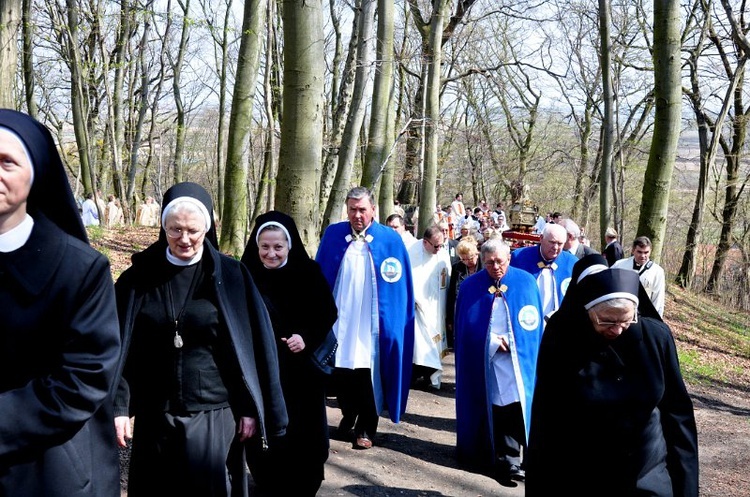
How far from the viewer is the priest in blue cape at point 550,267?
770 centimetres

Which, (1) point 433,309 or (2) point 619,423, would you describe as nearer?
(2) point 619,423

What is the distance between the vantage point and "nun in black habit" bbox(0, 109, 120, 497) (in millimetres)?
2137

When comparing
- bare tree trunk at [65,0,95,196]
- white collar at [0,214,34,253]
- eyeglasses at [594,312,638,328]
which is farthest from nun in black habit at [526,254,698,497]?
bare tree trunk at [65,0,95,196]

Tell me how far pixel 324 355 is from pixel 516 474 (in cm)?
232

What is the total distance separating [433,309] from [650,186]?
470 cm

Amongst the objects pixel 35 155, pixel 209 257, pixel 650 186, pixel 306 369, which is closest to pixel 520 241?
pixel 650 186

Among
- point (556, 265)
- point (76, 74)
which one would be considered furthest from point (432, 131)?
point (556, 265)

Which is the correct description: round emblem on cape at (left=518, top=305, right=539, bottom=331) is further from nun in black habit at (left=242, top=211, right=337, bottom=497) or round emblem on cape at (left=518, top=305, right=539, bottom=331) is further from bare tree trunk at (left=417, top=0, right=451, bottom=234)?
bare tree trunk at (left=417, top=0, right=451, bottom=234)

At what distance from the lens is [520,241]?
752 inches

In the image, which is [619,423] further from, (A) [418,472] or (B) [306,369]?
(A) [418,472]

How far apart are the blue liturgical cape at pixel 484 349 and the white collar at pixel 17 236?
482 cm

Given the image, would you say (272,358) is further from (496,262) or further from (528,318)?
(528,318)

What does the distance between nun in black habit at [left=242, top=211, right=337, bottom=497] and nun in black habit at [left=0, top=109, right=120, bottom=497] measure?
2.52 m

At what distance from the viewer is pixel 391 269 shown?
7125 millimetres
